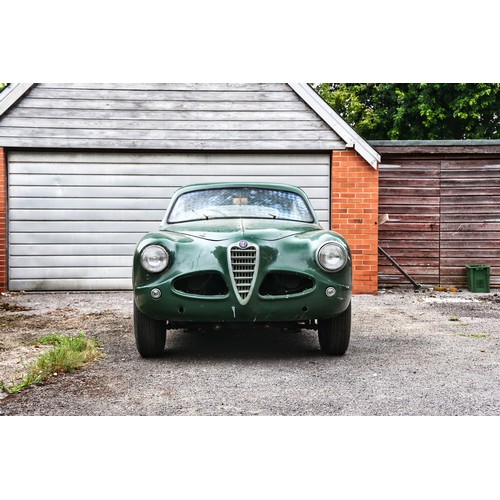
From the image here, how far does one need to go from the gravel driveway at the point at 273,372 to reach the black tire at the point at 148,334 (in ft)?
0.33

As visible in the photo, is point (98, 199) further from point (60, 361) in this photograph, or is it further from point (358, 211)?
point (60, 361)

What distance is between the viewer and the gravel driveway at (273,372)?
3.54 m

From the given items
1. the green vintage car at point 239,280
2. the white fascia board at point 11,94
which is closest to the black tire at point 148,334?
the green vintage car at point 239,280

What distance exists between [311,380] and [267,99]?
7.08 m

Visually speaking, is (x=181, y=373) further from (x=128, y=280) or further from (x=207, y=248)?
(x=128, y=280)

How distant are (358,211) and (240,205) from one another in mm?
4965

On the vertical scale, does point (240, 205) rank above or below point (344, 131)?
below

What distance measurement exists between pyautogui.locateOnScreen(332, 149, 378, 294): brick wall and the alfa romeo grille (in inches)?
228

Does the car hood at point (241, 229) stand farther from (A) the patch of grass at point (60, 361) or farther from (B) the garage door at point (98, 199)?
(B) the garage door at point (98, 199)

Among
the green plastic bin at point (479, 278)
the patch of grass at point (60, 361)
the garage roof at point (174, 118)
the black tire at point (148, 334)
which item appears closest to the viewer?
the patch of grass at point (60, 361)

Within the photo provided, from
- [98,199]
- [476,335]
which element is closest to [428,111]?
[98,199]

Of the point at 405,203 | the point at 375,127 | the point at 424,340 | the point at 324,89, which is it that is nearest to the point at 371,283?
the point at 405,203

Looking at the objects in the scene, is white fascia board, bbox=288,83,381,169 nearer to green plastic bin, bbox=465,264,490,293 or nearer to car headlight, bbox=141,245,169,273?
green plastic bin, bbox=465,264,490,293

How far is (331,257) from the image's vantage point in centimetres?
461
